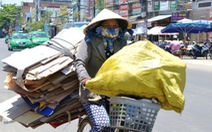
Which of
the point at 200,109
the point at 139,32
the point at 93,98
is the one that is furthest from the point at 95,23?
the point at 139,32

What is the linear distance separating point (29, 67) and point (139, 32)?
30710mm

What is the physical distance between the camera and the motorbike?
24703 mm

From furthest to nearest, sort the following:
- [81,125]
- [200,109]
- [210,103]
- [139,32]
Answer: [139,32] < [210,103] < [200,109] < [81,125]

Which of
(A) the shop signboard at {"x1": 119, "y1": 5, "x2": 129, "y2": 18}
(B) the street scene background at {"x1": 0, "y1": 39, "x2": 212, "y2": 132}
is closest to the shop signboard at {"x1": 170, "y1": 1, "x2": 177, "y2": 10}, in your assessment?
(A) the shop signboard at {"x1": 119, "y1": 5, "x2": 129, "y2": 18}

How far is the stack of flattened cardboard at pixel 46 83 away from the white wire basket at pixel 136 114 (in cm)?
113

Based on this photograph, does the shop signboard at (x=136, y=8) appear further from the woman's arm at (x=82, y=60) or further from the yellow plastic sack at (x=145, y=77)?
the yellow plastic sack at (x=145, y=77)

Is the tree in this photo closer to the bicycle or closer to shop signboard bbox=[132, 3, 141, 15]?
shop signboard bbox=[132, 3, 141, 15]

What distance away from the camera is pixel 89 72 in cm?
392

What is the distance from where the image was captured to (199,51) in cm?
2481

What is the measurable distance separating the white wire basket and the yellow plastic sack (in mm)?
94

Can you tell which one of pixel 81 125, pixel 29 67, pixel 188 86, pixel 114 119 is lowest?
pixel 188 86

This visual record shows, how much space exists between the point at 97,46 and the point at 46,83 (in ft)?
2.09

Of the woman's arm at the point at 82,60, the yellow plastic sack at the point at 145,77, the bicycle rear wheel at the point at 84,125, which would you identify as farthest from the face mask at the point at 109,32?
the bicycle rear wheel at the point at 84,125

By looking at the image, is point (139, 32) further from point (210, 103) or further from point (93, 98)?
point (93, 98)
